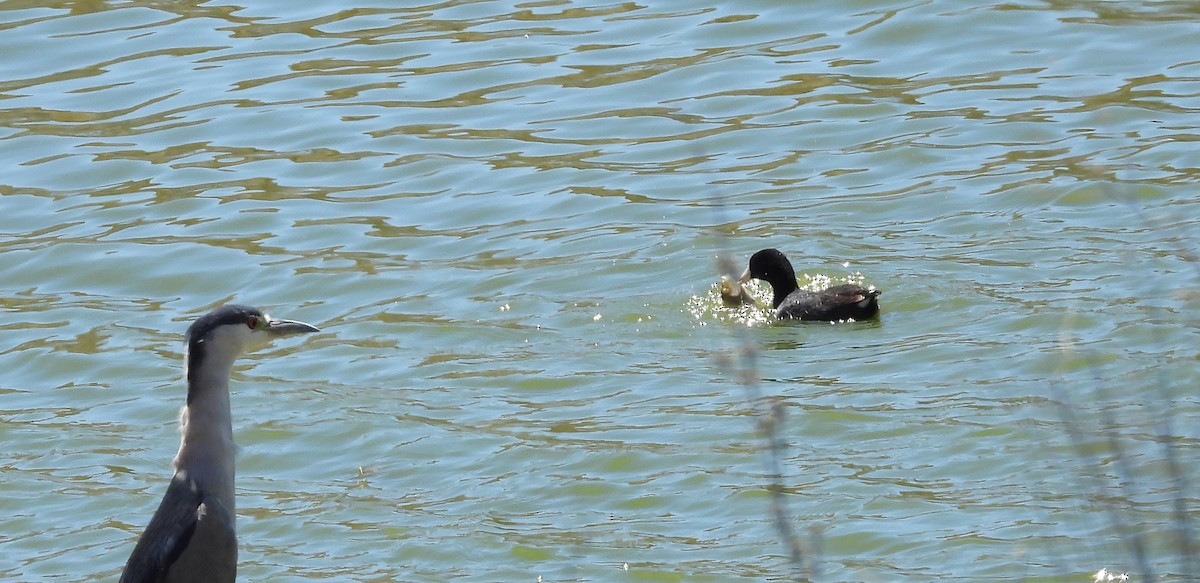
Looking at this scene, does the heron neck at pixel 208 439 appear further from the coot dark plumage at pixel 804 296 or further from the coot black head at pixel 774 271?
the coot black head at pixel 774 271

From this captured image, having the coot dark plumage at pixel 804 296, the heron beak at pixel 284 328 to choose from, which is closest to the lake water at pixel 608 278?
the coot dark plumage at pixel 804 296

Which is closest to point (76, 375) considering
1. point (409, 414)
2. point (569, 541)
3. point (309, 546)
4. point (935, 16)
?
point (409, 414)

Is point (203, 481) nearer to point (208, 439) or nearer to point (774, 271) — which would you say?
point (208, 439)

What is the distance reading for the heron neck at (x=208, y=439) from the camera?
26.0 ft

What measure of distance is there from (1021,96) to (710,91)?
2.65m

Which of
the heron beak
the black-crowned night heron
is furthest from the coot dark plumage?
the black-crowned night heron

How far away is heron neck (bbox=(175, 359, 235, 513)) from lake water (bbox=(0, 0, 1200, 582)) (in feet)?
4.49

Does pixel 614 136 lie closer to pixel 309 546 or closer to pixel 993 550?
pixel 309 546

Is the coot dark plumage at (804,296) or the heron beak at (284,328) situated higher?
the heron beak at (284,328)

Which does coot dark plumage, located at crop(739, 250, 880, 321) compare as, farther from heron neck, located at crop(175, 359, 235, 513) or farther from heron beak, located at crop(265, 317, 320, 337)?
heron neck, located at crop(175, 359, 235, 513)

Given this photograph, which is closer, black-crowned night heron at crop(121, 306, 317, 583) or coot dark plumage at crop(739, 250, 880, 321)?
black-crowned night heron at crop(121, 306, 317, 583)

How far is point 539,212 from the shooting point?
48.2ft

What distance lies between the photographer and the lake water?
30.5ft

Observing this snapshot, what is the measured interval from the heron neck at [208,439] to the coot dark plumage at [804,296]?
5110 millimetres
